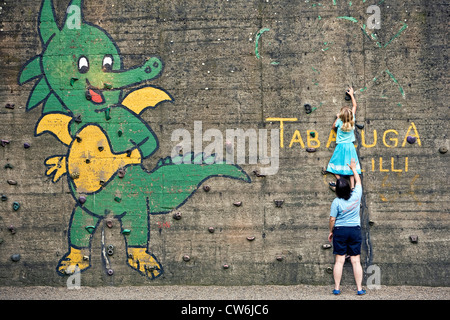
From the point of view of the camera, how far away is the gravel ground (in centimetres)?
618

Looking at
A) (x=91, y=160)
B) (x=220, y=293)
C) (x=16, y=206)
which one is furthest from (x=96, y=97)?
(x=220, y=293)

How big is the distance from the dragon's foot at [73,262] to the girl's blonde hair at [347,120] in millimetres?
3882

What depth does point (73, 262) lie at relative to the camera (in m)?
6.79

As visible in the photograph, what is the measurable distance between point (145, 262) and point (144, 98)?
7.31 ft

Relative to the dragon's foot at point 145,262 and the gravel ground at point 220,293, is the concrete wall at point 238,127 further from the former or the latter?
the gravel ground at point 220,293

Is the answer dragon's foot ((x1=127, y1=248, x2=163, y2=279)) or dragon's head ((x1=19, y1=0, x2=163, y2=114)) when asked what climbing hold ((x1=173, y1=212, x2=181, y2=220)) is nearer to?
dragon's foot ((x1=127, y1=248, x2=163, y2=279))

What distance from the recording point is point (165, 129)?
672cm

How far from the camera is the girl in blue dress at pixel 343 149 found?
6.48m

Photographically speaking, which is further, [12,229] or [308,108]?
[12,229]

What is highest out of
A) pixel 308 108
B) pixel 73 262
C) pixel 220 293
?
pixel 308 108

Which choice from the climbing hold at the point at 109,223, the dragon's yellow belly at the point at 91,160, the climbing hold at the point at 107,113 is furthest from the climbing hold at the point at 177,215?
the climbing hold at the point at 107,113

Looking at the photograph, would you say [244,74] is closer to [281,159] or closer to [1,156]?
[281,159]

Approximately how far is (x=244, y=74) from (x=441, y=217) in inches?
126

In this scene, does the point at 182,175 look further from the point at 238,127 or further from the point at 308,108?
the point at 308,108
